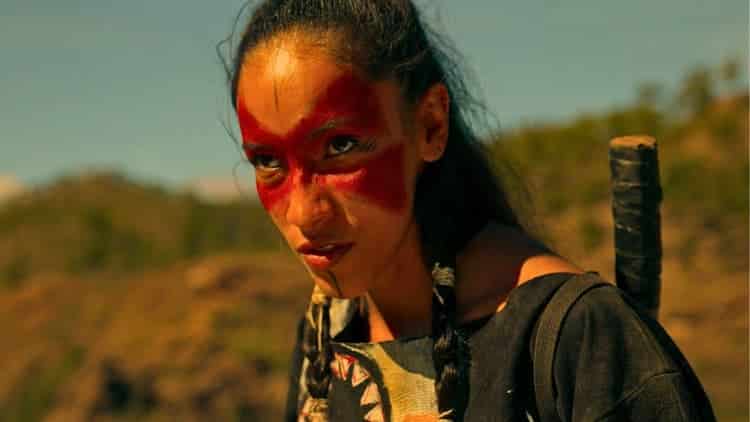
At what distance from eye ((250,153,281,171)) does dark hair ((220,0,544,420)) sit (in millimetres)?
183

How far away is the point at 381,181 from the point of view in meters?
2.27

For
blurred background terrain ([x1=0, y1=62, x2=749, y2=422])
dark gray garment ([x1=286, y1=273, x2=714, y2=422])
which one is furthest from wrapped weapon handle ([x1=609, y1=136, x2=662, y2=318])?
blurred background terrain ([x1=0, y1=62, x2=749, y2=422])

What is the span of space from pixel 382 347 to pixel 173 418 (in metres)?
7.96

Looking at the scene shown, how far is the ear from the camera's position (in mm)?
2342

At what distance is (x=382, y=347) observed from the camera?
2.48 metres

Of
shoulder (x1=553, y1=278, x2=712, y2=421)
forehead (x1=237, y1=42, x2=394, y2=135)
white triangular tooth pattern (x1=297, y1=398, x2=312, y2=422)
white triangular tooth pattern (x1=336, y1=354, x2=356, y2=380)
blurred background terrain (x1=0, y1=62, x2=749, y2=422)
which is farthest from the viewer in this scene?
blurred background terrain (x1=0, y1=62, x2=749, y2=422)

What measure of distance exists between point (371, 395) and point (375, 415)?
0.05m

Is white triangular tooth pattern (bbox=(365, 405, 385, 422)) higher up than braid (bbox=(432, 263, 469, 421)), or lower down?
lower down

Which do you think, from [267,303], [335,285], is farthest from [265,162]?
[267,303]

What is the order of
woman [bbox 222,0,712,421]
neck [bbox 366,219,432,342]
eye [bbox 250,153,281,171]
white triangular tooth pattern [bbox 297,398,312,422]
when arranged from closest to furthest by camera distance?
woman [bbox 222,0,712,421], eye [bbox 250,153,281,171], neck [bbox 366,219,432,342], white triangular tooth pattern [bbox 297,398,312,422]

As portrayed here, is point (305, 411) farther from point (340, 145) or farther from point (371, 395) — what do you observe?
point (340, 145)

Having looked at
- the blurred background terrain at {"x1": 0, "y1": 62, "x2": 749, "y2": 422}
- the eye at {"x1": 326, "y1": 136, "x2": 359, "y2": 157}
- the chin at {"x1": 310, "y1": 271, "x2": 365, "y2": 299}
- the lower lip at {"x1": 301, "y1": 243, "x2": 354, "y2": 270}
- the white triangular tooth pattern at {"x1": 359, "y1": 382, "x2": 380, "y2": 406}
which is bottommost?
the blurred background terrain at {"x1": 0, "y1": 62, "x2": 749, "y2": 422}

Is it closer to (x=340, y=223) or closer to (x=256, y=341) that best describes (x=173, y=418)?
(x=256, y=341)

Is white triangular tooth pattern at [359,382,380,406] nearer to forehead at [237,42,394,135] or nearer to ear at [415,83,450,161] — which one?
ear at [415,83,450,161]
